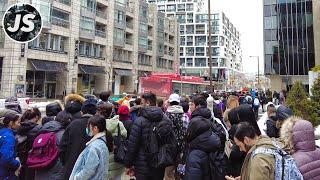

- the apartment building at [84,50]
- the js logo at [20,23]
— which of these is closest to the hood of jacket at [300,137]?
the js logo at [20,23]

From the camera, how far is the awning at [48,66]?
114 ft

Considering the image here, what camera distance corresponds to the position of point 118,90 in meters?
51.8

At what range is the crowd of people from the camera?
9.96 feet

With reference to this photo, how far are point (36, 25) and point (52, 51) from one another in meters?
32.2

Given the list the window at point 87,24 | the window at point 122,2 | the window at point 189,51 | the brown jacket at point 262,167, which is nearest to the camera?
the brown jacket at point 262,167

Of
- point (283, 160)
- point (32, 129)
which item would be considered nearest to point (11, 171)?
point (32, 129)

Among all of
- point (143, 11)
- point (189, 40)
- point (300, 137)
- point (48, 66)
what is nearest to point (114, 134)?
point (300, 137)

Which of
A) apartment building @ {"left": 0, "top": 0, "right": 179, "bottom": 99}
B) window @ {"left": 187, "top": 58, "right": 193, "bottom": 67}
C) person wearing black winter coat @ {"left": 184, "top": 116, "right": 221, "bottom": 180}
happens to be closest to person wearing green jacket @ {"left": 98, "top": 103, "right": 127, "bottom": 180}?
person wearing black winter coat @ {"left": 184, "top": 116, "right": 221, "bottom": 180}

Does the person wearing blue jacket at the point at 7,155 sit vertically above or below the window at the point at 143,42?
below

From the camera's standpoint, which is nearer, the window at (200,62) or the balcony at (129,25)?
A: the balcony at (129,25)

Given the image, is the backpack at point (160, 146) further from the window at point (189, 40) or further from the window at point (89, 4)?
the window at point (189, 40)

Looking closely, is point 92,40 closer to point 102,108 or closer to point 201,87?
point 201,87

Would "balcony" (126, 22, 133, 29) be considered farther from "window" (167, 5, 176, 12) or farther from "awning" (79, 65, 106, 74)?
"window" (167, 5, 176, 12)

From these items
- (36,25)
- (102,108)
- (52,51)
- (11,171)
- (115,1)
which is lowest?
(11,171)
